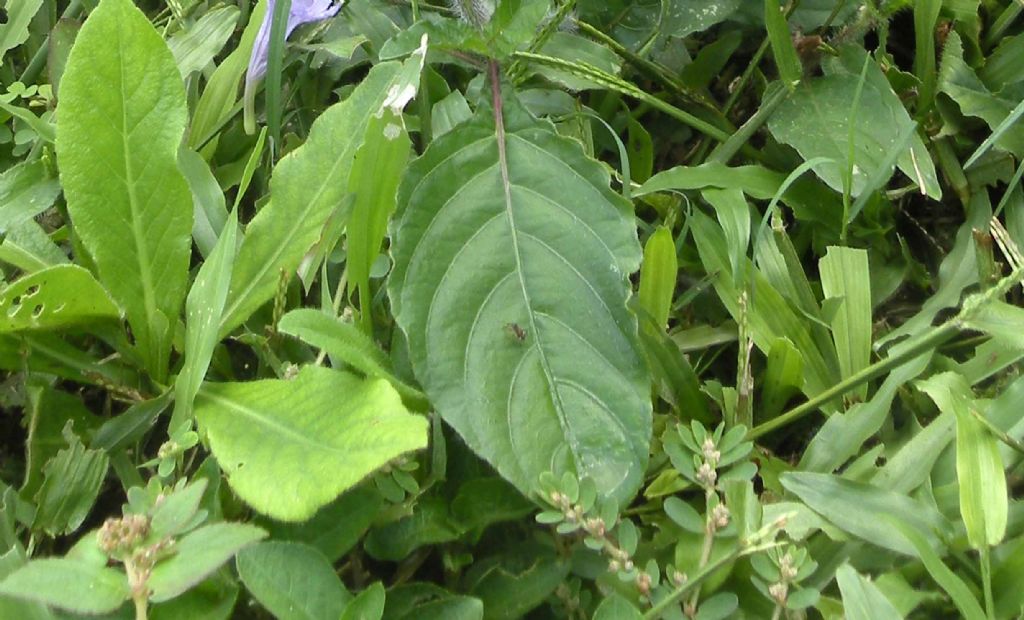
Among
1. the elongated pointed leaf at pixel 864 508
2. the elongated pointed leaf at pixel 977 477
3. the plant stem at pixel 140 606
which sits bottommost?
the elongated pointed leaf at pixel 864 508

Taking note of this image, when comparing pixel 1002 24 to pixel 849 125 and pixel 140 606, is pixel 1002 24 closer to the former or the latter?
pixel 849 125

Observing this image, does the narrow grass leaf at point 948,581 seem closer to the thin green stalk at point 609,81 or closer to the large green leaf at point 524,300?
the large green leaf at point 524,300

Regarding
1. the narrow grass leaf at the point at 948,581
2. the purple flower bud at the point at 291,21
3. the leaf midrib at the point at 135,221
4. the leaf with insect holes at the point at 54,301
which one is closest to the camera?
the narrow grass leaf at the point at 948,581

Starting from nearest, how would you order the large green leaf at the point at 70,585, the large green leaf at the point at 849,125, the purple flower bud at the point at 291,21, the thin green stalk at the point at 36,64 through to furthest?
the large green leaf at the point at 70,585, the large green leaf at the point at 849,125, the purple flower bud at the point at 291,21, the thin green stalk at the point at 36,64

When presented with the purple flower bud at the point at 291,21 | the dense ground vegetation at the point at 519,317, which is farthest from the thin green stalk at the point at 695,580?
the purple flower bud at the point at 291,21

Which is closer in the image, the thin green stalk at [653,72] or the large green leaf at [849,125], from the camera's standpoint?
the large green leaf at [849,125]

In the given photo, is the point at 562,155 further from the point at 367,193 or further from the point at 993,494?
the point at 993,494
